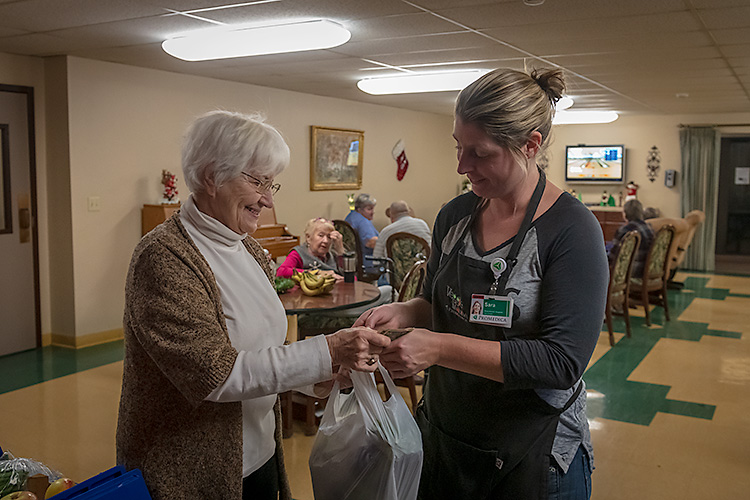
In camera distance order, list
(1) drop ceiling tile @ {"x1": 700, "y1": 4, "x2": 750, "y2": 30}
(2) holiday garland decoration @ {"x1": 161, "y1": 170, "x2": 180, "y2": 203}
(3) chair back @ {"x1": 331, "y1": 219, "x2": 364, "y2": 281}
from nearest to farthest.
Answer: (1) drop ceiling tile @ {"x1": 700, "y1": 4, "x2": 750, "y2": 30}
(2) holiday garland decoration @ {"x1": 161, "y1": 170, "x2": 180, "y2": 203}
(3) chair back @ {"x1": 331, "y1": 219, "x2": 364, "y2": 281}

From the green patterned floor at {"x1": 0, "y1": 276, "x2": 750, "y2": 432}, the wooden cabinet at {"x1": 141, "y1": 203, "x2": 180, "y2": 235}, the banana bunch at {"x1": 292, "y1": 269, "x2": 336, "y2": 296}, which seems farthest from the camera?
the wooden cabinet at {"x1": 141, "y1": 203, "x2": 180, "y2": 235}

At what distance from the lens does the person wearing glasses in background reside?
1380 mm

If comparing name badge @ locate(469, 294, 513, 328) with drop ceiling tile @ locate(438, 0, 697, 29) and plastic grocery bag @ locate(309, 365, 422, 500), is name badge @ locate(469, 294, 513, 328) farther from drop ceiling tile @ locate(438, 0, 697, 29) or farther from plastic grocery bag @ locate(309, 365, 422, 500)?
Result: drop ceiling tile @ locate(438, 0, 697, 29)

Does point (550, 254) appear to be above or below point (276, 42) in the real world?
below

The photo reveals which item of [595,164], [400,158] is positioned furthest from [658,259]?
[595,164]

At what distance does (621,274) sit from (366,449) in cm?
504

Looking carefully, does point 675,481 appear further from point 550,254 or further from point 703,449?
point 550,254

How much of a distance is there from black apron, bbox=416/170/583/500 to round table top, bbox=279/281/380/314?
206cm

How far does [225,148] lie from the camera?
1526 millimetres

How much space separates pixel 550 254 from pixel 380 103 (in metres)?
8.07

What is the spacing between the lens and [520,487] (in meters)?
1.45

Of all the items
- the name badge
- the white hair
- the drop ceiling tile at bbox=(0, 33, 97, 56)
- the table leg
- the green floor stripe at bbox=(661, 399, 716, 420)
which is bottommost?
the green floor stripe at bbox=(661, 399, 716, 420)

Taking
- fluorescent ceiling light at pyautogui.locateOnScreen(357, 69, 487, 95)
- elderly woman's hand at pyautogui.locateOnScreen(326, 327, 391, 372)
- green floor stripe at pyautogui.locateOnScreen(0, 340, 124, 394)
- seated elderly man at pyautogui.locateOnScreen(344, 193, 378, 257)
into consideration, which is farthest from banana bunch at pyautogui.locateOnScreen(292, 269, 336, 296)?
fluorescent ceiling light at pyautogui.locateOnScreen(357, 69, 487, 95)

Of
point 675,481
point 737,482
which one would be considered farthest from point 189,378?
Answer: point 737,482
